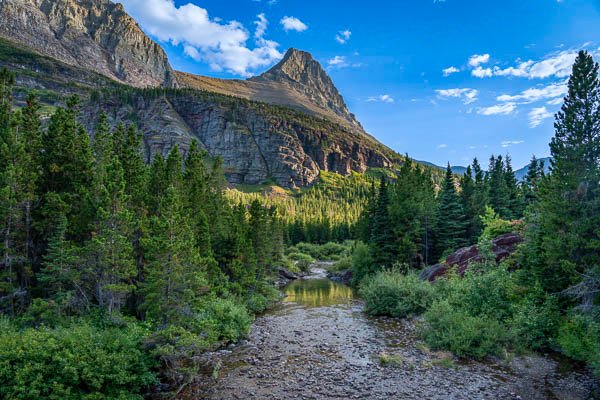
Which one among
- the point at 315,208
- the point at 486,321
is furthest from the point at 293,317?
the point at 315,208

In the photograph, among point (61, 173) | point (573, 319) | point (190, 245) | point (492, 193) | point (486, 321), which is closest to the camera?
point (573, 319)

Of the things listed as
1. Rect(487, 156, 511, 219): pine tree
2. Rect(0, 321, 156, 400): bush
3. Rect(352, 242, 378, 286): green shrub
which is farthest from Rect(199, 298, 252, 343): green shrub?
Rect(487, 156, 511, 219): pine tree

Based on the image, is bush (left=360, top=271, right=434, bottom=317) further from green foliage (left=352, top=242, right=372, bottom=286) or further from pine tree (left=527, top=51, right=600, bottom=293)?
green foliage (left=352, top=242, right=372, bottom=286)

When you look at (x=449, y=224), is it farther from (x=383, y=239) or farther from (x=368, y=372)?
(x=368, y=372)

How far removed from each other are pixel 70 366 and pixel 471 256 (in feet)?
112

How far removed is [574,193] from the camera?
765 inches

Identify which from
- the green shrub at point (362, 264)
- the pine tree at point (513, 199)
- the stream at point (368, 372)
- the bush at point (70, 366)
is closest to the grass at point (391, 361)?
the stream at point (368, 372)

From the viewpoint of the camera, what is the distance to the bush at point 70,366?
1234 centimetres

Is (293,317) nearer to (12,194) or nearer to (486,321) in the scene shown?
(486,321)

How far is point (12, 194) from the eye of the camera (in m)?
18.1

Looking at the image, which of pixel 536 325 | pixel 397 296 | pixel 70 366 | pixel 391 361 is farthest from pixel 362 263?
pixel 70 366

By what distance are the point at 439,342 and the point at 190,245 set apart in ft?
53.4

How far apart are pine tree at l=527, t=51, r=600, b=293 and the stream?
5301 millimetres

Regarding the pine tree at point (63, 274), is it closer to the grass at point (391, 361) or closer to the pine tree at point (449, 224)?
the grass at point (391, 361)
